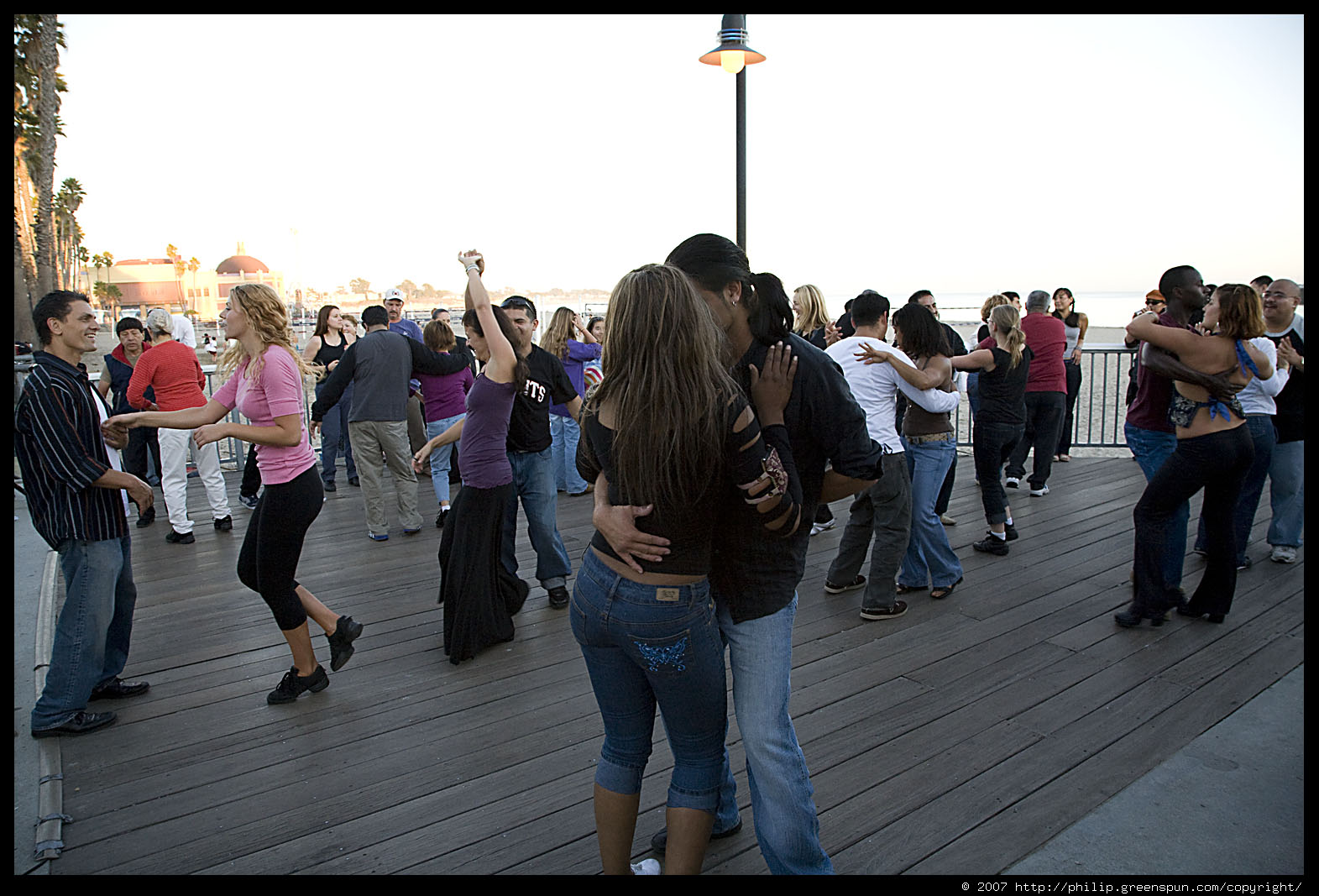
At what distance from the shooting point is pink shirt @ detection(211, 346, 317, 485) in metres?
3.81

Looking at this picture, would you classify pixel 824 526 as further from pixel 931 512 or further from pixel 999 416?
pixel 931 512

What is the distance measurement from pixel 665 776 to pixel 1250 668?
2.99 m

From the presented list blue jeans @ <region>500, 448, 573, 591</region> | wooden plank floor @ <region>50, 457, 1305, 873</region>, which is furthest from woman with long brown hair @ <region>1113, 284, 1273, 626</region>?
blue jeans @ <region>500, 448, 573, 591</region>

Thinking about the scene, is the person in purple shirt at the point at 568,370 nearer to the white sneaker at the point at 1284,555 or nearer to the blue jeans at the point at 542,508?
the blue jeans at the point at 542,508

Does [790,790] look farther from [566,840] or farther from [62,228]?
[62,228]

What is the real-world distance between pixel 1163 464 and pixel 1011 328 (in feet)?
5.92

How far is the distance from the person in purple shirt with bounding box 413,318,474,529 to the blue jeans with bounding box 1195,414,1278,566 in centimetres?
586

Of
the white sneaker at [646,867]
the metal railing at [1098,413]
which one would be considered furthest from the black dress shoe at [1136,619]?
the white sneaker at [646,867]

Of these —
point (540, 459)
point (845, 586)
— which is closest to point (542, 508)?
point (540, 459)

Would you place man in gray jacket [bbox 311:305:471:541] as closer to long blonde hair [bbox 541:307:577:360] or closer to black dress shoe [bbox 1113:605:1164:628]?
long blonde hair [bbox 541:307:577:360]

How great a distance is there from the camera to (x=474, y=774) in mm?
3309

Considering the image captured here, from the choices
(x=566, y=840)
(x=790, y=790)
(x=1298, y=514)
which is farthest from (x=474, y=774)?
(x=1298, y=514)

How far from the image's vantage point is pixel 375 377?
7.10 metres

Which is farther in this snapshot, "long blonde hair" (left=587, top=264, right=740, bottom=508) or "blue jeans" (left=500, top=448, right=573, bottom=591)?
"blue jeans" (left=500, top=448, right=573, bottom=591)
